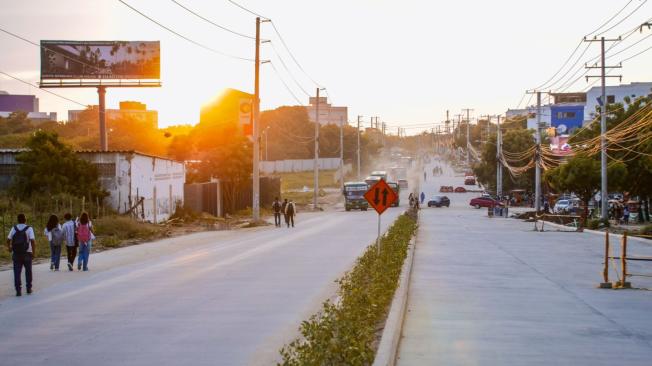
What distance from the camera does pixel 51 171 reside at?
39.5 meters

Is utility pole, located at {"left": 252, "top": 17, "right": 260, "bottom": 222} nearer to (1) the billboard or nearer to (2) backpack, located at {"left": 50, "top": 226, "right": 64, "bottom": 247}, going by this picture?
(1) the billboard

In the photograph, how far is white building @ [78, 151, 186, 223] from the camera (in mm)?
42188

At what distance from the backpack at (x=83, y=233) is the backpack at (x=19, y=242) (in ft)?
16.2

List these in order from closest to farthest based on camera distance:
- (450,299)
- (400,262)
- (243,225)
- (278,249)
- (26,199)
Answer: (450,299), (400,262), (278,249), (26,199), (243,225)

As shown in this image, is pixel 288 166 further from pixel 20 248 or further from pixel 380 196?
pixel 20 248

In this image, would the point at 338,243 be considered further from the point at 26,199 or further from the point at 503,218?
the point at 503,218

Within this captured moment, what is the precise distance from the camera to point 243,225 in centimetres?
5003

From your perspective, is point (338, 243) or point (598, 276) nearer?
point (598, 276)

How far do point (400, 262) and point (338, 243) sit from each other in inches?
516

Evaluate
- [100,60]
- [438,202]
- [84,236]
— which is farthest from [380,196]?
[438,202]

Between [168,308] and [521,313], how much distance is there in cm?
624

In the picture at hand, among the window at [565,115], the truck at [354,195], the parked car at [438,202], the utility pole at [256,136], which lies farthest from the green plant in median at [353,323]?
the window at [565,115]

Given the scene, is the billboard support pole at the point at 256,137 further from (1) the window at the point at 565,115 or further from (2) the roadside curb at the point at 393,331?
(1) the window at the point at 565,115

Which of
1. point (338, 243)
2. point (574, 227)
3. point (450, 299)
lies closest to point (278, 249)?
point (338, 243)
